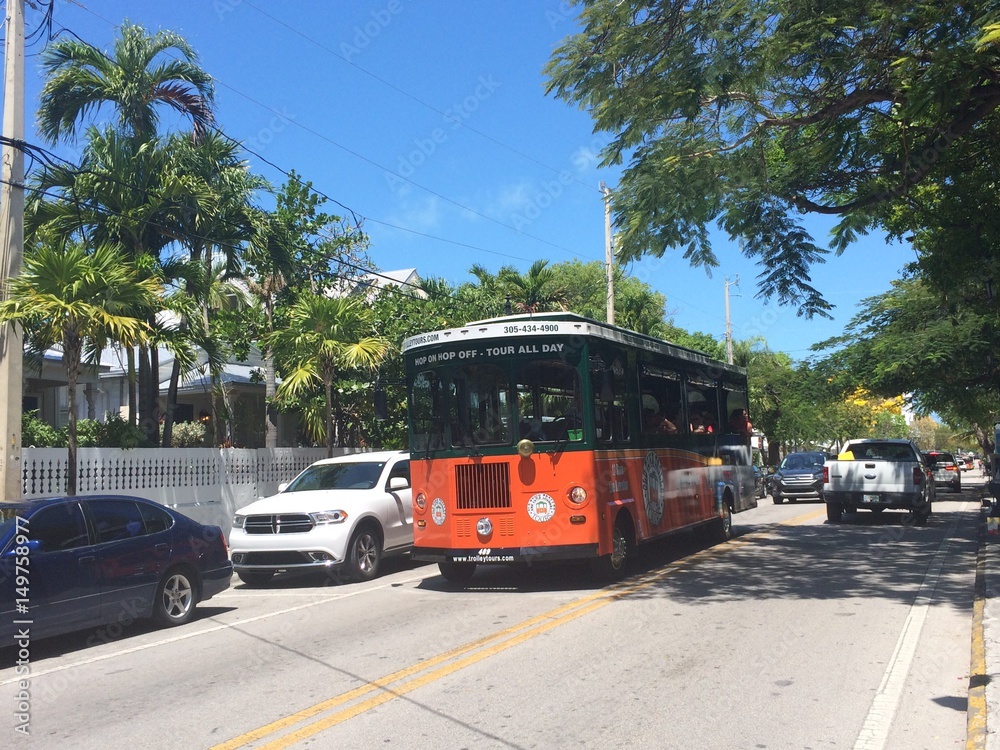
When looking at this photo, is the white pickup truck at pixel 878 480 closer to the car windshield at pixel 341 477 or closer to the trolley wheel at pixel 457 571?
the trolley wheel at pixel 457 571

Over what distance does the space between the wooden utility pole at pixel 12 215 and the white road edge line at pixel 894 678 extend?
35.6ft

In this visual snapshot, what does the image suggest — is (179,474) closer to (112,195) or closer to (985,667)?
(112,195)

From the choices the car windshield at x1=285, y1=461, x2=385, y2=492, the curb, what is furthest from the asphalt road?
the car windshield at x1=285, y1=461, x2=385, y2=492

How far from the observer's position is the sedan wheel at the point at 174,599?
959 centimetres

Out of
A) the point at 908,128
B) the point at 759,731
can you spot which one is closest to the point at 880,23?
the point at 908,128

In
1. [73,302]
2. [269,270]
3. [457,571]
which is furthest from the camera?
[269,270]

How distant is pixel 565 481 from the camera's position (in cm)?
1076

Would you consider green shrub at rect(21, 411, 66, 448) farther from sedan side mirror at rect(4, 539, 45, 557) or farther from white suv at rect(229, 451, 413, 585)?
sedan side mirror at rect(4, 539, 45, 557)

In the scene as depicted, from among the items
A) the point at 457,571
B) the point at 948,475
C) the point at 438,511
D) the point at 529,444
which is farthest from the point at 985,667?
the point at 948,475

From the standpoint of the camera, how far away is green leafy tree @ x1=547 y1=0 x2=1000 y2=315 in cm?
970

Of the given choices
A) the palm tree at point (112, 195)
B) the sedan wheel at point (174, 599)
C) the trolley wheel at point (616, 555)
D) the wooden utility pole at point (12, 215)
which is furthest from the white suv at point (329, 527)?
the palm tree at point (112, 195)

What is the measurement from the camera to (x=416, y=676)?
7023 mm

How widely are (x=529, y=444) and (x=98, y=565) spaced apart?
4.94 metres

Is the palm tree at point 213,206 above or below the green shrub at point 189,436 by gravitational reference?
above
